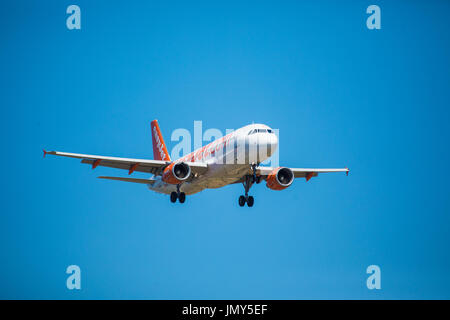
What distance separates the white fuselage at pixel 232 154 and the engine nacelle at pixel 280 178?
305 cm

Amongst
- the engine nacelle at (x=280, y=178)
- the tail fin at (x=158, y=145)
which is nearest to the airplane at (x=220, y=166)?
the engine nacelle at (x=280, y=178)

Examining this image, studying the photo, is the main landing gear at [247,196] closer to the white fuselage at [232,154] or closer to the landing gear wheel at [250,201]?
the landing gear wheel at [250,201]

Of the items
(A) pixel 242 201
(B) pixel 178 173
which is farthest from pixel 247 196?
(B) pixel 178 173

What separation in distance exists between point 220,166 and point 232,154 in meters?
1.88

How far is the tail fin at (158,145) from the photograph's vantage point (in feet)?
231

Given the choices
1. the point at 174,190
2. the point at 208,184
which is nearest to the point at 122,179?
the point at 174,190

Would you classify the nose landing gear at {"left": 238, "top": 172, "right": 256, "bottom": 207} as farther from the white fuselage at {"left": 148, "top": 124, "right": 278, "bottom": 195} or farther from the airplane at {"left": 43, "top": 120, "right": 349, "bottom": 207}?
the white fuselage at {"left": 148, "top": 124, "right": 278, "bottom": 195}

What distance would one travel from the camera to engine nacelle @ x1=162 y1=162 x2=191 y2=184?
54.9m

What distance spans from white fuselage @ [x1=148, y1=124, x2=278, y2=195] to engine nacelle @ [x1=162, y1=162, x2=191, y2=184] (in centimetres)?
60

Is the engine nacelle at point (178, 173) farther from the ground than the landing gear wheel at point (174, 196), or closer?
farther from the ground

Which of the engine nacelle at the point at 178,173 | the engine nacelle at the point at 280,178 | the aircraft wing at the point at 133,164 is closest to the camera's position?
the aircraft wing at the point at 133,164

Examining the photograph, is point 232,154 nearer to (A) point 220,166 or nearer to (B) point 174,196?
(A) point 220,166
